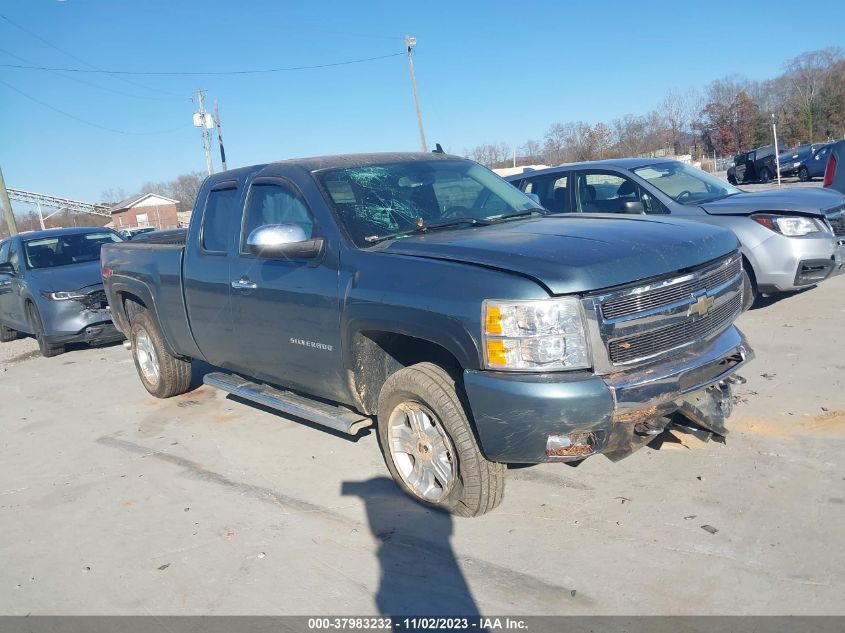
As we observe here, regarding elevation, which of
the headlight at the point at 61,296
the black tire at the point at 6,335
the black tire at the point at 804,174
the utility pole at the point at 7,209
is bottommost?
the black tire at the point at 804,174

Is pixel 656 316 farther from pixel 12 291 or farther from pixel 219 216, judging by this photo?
pixel 12 291

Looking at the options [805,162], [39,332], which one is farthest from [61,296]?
[805,162]

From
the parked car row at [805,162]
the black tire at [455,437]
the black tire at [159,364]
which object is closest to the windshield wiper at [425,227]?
the black tire at [455,437]

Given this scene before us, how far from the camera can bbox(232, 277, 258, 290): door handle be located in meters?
4.84

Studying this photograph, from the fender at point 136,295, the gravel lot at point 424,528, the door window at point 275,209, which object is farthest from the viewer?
the fender at point 136,295

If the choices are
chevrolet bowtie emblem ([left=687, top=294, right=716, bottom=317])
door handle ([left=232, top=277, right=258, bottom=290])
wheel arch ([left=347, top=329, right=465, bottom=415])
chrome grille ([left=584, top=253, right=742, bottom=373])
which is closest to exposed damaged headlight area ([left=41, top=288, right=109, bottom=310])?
door handle ([left=232, top=277, right=258, bottom=290])

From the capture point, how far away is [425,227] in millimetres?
4371

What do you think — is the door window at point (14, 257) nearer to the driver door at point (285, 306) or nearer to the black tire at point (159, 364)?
the black tire at point (159, 364)

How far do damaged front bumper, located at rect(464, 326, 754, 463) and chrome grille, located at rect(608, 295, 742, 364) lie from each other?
0.26ft

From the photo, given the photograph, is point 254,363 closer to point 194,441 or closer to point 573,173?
point 194,441

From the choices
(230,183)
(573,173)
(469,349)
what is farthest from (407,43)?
(469,349)

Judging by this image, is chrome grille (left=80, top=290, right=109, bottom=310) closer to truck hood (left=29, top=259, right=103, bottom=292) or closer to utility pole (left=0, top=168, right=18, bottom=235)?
truck hood (left=29, top=259, right=103, bottom=292)

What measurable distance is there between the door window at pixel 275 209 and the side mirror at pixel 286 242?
156 millimetres

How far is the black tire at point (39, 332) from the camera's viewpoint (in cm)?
973
